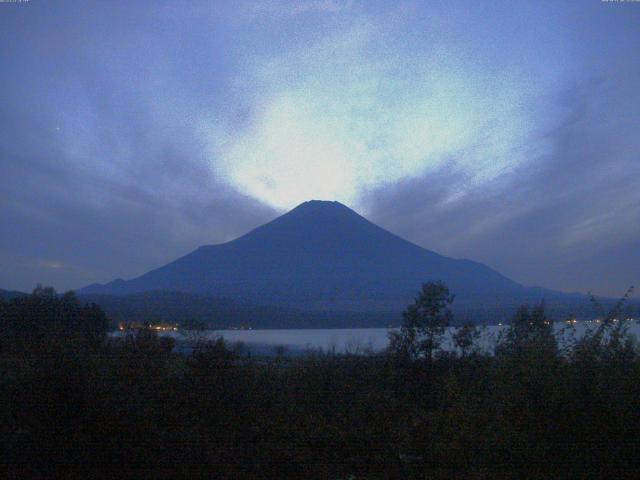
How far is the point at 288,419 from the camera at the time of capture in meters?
9.28

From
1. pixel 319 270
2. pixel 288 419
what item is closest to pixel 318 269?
pixel 319 270

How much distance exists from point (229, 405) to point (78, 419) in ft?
8.81

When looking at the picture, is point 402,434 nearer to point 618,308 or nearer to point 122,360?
point 618,308

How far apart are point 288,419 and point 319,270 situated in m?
92.9

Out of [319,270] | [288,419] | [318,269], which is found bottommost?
[288,419]

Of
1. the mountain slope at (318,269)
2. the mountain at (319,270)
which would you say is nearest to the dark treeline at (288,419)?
the mountain at (319,270)

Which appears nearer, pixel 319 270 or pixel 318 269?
pixel 319 270

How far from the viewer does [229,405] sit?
9383 millimetres

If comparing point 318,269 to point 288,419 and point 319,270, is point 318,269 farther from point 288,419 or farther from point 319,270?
point 288,419

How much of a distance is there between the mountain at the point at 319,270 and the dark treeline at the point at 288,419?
52674 millimetres

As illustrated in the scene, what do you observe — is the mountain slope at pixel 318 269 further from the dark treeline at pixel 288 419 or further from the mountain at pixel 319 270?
the dark treeline at pixel 288 419

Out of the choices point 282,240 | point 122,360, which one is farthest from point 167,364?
point 282,240

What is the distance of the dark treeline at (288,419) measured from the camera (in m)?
6.73

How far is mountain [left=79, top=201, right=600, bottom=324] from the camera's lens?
75.7 metres
